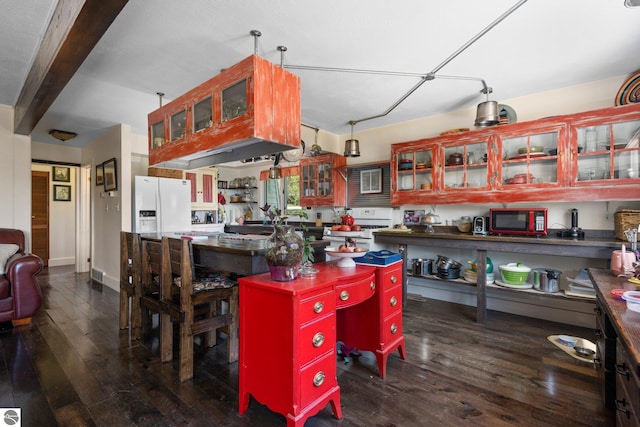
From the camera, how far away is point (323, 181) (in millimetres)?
5164

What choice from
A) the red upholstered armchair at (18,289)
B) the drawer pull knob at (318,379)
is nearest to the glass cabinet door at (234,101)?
the drawer pull knob at (318,379)

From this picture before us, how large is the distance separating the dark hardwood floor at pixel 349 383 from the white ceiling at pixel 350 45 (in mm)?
2477

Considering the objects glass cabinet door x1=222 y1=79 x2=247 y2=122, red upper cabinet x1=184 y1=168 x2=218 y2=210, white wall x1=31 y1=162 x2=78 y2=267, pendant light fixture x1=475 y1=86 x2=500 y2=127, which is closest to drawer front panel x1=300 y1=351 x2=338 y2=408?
glass cabinet door x1=222 y1=79 x2=247 y2=122

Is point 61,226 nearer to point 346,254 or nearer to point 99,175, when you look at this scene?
point 99,175

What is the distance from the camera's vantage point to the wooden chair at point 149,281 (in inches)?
99.3

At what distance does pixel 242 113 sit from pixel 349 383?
2069mm

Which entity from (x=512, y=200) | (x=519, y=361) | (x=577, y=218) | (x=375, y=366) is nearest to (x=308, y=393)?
(x=375, y=366)

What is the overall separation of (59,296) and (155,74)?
3.45m

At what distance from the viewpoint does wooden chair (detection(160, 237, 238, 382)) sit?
2154mm

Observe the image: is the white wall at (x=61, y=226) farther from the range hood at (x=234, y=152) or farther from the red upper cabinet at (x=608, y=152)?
the red upper cabinet at (x=608, y=152)

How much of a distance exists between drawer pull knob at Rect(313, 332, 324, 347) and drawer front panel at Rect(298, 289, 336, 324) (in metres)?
0.09

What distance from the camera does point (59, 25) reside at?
6.53ft

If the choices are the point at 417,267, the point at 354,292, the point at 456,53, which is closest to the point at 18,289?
the point at 354,292

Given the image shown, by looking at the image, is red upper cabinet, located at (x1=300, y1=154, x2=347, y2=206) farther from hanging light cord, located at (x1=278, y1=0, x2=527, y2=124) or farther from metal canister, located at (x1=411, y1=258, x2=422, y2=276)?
metal canister, located at (x1=411, y1=258, x2=422, y2=276)
